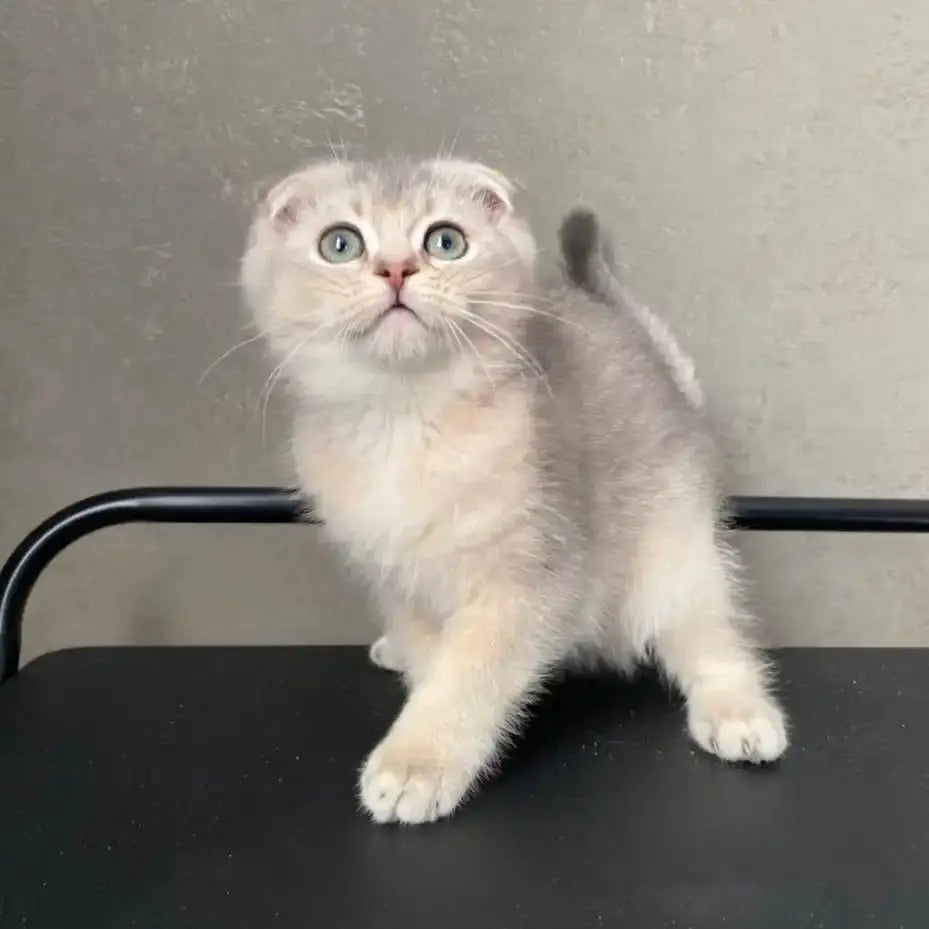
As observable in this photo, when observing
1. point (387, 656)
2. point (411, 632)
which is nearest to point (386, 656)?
point (387, 656)

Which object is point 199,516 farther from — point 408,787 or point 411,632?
point 408,787

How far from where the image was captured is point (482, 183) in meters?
0.77

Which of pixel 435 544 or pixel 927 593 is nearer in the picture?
pixel 435 544

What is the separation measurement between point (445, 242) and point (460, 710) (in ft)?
1.08

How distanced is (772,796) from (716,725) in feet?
0.23

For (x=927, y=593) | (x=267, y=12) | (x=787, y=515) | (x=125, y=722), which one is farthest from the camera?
(x=927, y=593)

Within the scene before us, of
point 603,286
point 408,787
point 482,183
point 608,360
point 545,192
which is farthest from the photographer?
point 545,192

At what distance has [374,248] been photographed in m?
0.71

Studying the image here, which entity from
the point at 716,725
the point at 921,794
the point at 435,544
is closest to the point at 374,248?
the point at 435,544

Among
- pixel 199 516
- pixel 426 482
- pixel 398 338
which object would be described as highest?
pixel 398 338

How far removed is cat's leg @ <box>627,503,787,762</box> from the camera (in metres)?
0.82

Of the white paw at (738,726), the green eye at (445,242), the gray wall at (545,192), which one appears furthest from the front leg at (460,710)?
the gray wall at (545,192)

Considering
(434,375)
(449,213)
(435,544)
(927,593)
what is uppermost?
(449,213)

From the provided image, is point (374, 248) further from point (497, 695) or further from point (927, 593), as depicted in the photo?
point (927, 593)
